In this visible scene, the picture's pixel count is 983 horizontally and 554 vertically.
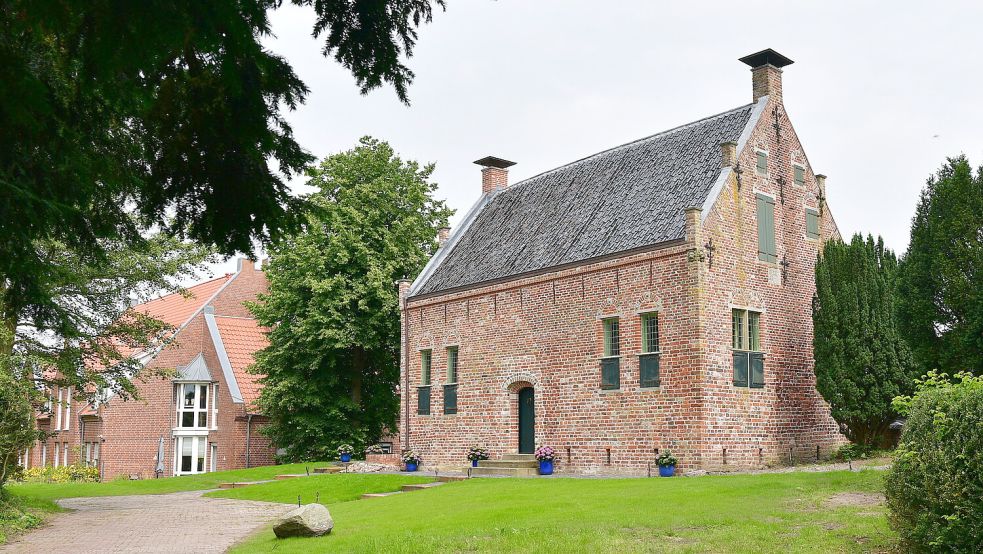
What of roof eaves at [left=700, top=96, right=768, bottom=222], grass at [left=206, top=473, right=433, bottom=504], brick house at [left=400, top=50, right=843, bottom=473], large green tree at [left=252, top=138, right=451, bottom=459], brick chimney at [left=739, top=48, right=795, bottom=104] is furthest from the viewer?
large green tree at [left=252, top=138, right=451, bottom=459]

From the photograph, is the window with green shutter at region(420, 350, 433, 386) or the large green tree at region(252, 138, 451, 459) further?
the large green tree at region(252, 138, 451, 459)

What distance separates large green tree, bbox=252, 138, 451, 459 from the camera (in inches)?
1245

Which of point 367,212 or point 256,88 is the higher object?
point 367,212

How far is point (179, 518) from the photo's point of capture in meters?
18.4

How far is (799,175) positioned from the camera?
24.2 metres

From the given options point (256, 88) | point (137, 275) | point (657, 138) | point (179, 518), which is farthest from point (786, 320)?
point (256, 88)

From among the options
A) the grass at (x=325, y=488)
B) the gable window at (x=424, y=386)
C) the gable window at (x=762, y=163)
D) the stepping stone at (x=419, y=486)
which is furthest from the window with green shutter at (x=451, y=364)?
the gable window at (x=762, y=163)

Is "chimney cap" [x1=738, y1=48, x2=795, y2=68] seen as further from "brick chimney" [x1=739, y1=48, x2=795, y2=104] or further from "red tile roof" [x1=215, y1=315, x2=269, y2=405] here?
"red tile roof" [x1=215, y1=315, x2=269, y2=405]

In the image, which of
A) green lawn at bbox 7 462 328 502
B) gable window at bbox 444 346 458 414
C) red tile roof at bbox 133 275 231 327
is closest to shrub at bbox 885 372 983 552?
gable window at bbox 444 346 458 414

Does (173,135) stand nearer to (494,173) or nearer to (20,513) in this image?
(20,513)

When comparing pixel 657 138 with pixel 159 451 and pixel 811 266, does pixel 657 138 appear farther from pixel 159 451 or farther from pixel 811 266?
pixel 159 451

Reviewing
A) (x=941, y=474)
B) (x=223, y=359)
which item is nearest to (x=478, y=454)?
(x=223, y=359)

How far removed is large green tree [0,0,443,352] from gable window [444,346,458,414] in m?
21.6

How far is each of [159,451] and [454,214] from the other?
1596 centimetres
